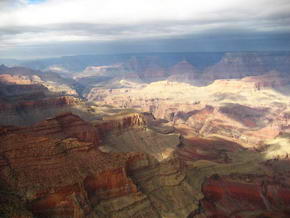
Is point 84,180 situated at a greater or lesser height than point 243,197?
greater

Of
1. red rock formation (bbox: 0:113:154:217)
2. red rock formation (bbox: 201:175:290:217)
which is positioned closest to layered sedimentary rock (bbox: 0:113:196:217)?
red rock formation (bbox: 0:113:154:217)

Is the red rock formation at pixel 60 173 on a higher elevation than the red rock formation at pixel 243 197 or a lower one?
higher

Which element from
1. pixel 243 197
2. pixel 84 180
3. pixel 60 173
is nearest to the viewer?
pixel 60 173

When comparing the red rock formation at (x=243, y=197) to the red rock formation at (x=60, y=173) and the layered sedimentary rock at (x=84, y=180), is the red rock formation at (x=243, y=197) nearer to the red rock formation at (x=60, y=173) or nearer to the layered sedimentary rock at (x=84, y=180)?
the layered sedimentary rock at (x=84, y=180)

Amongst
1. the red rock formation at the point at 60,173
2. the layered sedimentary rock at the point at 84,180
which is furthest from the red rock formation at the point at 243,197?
the red rock formation at the point at 60,173

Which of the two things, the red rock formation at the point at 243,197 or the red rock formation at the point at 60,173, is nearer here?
the red rock formation at the point at 60,173

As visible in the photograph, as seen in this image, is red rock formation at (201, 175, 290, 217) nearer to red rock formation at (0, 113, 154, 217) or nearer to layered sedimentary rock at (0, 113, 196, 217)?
layered sedimentary rock at (0, 113, 196, 217)

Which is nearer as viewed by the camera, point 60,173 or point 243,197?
point 60,173

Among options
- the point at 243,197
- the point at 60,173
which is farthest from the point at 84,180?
the point at 243,197

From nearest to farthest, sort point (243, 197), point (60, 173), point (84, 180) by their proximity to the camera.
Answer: point (60, 173) < point (84, 180) < point (243, 197)

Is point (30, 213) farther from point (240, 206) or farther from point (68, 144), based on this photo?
point (240, 206)

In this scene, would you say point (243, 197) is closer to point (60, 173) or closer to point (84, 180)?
point (84, 180)

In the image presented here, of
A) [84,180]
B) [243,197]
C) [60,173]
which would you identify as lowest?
[243,197]

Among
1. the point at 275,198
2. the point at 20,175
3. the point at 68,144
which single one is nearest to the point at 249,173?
the point at 275,198
